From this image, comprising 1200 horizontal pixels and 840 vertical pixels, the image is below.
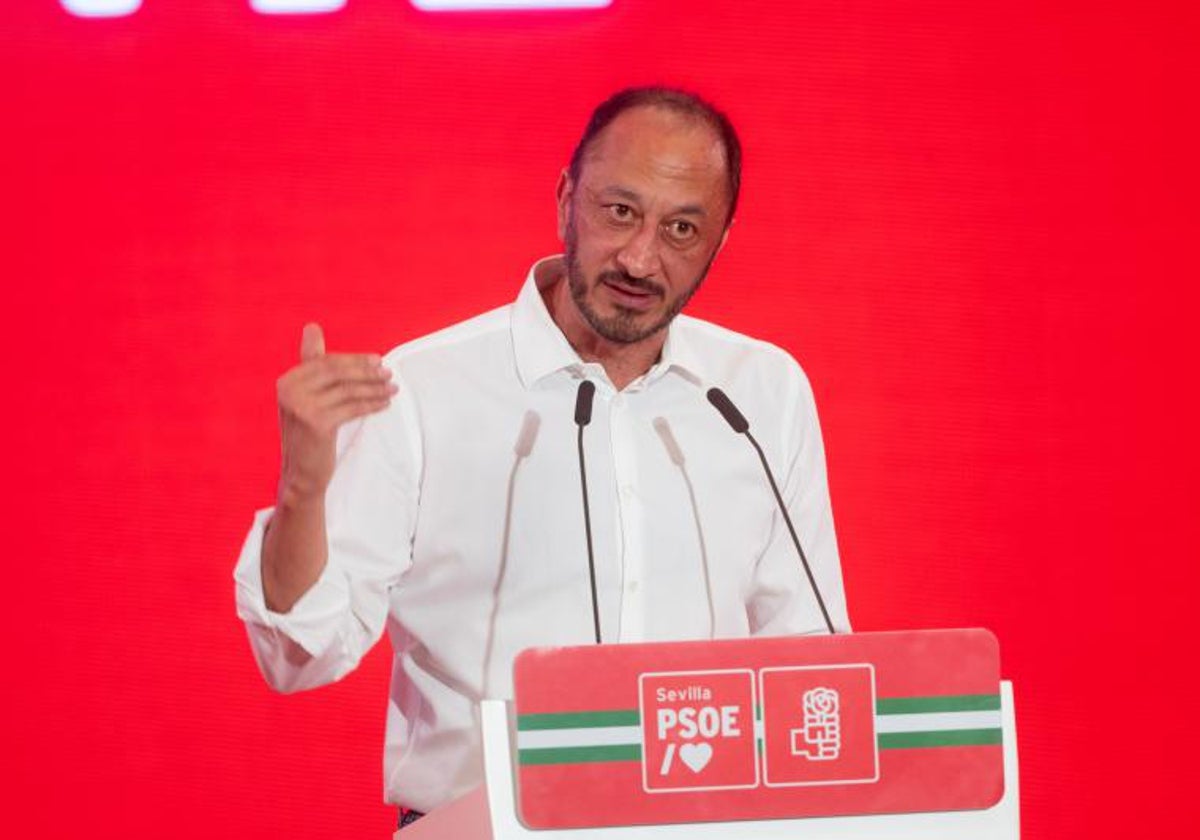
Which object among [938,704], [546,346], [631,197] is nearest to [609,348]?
[546,346]

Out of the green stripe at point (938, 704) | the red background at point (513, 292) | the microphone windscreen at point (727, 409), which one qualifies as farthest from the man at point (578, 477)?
the red background at point (513, 292)

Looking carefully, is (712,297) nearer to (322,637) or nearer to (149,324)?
(149,324)

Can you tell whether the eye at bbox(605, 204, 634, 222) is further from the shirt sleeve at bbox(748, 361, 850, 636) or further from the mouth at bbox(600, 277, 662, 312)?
the shirt sleeve at bbox(748, 361, 850, 636)

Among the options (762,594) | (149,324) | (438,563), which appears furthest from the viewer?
(149,324)

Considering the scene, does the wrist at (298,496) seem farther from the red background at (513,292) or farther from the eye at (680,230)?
the red background at (513,292)

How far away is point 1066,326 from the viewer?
271 cm

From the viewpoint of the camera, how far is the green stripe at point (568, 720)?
110cm

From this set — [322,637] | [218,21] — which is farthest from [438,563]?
[218,21]

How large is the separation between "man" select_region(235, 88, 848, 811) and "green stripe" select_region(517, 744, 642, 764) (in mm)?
508

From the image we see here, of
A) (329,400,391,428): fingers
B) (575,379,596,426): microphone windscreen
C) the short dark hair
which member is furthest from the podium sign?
the short dark hair

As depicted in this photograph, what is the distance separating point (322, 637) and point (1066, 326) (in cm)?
170

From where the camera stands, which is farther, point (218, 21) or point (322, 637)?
point (218, 21)

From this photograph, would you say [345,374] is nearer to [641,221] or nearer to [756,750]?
[756,750]

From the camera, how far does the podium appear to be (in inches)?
43.2
